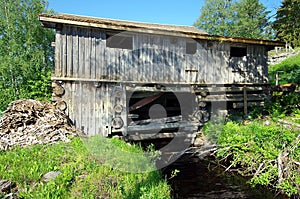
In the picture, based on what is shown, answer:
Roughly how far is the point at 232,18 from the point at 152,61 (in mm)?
22726

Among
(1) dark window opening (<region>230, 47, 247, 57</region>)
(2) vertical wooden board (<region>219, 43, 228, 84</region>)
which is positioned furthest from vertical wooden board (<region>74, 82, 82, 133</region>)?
(1) dark window opening (<region>230, 47, 247, 57</region>)

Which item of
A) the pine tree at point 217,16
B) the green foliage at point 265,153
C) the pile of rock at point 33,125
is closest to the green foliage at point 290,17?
the green foliage at point 265,153

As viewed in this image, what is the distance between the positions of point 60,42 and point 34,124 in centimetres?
326

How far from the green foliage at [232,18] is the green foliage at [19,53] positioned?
2030cm

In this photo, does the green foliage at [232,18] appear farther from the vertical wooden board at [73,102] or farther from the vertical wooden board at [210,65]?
the vertical wooden board at [73,102]

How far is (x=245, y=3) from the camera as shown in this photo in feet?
94.8

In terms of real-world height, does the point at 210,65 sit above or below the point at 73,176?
above

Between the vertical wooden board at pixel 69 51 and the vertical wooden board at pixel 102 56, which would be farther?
the vertical wooden board at pixel 102 56

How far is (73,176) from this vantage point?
5023 millimetres

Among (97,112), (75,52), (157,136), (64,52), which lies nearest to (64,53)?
(64,52)

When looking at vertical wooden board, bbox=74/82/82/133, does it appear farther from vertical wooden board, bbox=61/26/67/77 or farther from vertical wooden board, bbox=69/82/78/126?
vertical wooden board, bbox=61/26/67/77

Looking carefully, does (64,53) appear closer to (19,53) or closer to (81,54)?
(81,54)

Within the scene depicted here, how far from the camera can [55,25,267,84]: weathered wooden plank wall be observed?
30.0 feet

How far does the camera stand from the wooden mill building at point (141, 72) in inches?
358
